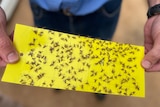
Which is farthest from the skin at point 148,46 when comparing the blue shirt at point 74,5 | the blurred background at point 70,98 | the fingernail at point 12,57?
the blurred background at point 70,98

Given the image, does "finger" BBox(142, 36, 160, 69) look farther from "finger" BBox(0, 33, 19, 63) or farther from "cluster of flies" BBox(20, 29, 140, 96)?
"finger" BBox(0, 33, 19, 63)

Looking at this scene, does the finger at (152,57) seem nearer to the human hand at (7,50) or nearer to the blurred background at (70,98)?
the human hand at (7,50)

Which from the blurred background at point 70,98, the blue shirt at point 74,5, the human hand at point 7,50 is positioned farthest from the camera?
the blurred background at point 70,98

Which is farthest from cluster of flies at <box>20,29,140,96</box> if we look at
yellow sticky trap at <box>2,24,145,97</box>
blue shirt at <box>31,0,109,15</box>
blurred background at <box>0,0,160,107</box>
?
blurred background at <box>0,0,160,107</box>

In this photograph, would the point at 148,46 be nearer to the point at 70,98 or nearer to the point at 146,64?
the point at 146,64

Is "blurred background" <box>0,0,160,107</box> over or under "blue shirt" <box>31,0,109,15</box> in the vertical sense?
under

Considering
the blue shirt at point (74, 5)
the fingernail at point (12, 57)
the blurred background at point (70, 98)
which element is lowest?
the fingernail at point (12, 57)
